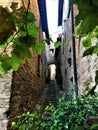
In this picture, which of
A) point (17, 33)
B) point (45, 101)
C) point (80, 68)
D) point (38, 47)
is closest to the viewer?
point (17, 33)

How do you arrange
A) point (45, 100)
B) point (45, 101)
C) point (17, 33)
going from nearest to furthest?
1. point (17, 33)
2. point (45, 101)
3. point (45, 100)

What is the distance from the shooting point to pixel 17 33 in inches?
44.5

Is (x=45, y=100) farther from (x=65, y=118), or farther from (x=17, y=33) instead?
(x=17, y=33)

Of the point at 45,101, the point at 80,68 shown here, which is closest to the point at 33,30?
the point at 80,68

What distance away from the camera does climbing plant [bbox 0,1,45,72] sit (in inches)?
41.7

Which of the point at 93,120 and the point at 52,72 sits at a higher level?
the point at 52,72

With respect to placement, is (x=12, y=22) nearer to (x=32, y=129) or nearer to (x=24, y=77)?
(x=32, y=129)

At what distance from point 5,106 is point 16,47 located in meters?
4.40

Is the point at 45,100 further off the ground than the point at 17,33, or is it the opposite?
the point at 45,100

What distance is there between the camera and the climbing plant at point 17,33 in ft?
3.47

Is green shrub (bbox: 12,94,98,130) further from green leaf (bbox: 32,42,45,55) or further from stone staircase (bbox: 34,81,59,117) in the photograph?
green leaf (bbox: 32,42,45,55)

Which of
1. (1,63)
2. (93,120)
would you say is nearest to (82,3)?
(1,63)

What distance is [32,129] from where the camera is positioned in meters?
3.87

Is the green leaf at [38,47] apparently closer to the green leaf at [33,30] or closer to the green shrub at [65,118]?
the green leaf at [33,30]
